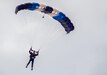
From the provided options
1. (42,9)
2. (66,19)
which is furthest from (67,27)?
(42,9)

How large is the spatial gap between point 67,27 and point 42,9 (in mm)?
4346

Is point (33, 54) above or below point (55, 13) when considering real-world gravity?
below

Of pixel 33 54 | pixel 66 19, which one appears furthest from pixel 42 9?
pixel 33 54

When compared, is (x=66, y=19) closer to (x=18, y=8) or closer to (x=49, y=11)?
(x=49, y=11)

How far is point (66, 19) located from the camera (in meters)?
40.0

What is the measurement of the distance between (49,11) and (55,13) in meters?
0.86

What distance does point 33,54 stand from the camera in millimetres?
41312

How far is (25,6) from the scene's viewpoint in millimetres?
39219

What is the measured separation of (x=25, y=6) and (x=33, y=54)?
6.81 metres

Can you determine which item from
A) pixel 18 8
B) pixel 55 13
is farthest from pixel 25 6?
pixel 55 13

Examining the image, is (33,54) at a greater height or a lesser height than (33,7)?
lesser

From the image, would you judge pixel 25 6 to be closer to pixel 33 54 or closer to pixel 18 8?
pixel 18 8

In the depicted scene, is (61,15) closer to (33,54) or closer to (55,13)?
(55,13)

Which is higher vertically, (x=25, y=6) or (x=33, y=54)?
(x=25, y=6)
